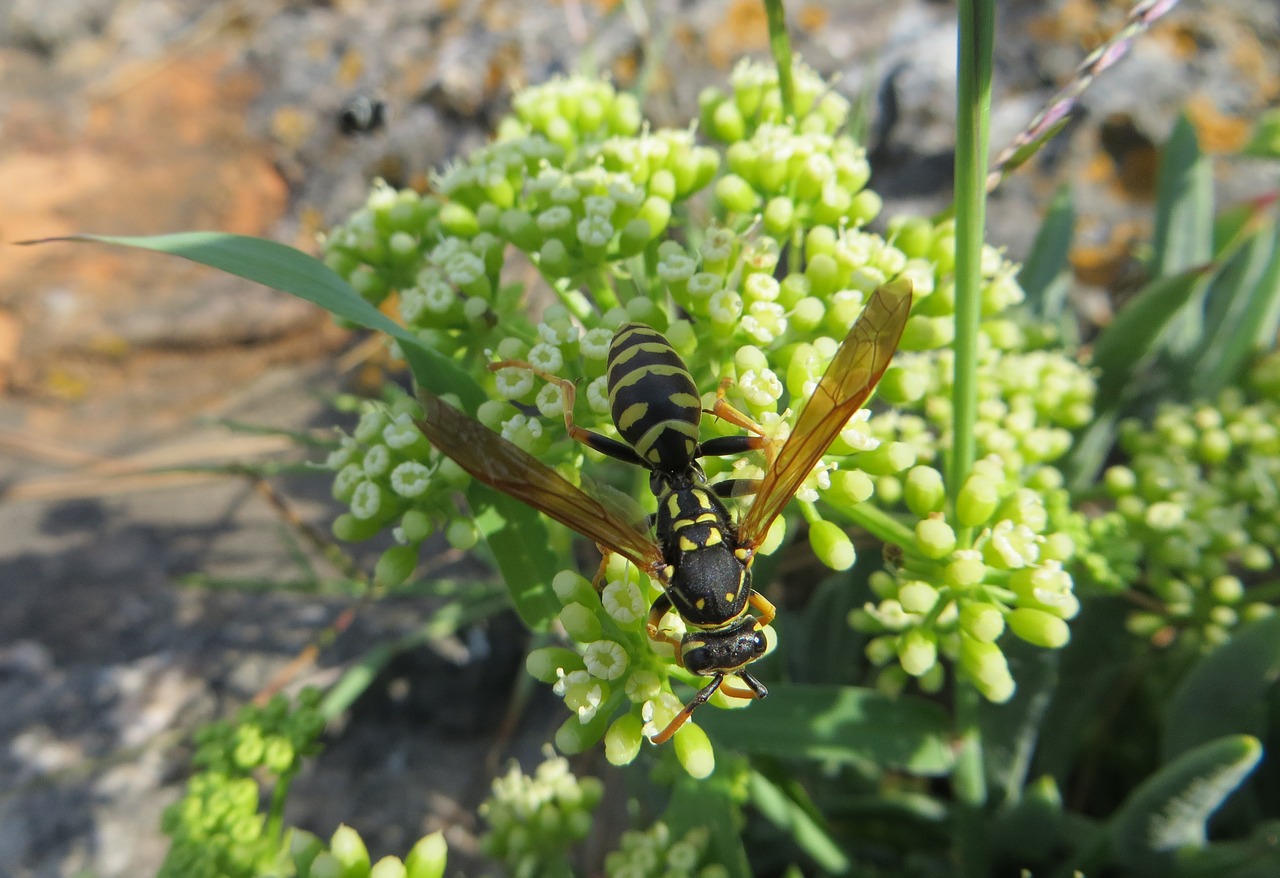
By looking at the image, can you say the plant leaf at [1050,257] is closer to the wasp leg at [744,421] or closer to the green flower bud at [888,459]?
the green flower bud at [888,459]

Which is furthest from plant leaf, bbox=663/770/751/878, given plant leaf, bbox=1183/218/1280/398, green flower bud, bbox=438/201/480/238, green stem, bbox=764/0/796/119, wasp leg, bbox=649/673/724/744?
plant leaf, bbox=1183/218/1280/398

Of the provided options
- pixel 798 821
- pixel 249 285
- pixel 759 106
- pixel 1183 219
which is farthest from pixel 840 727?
pixel 249 285

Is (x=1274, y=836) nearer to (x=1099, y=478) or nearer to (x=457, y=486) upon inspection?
(x=1099, y=478)

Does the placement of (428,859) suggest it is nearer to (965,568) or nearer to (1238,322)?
(965,568)

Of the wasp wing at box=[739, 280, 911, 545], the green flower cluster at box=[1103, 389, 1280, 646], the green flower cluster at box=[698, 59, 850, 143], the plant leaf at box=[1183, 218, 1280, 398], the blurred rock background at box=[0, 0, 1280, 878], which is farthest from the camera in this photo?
the blurred rock background at box=[0, 0, 1280, 878]

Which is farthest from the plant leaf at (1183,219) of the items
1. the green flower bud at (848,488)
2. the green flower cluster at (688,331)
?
the green flower bud at (848,488)

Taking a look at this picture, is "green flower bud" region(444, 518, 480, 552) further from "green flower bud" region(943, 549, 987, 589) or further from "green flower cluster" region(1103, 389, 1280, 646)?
"green flower cluster" region(1103, 389, 1280, 646)
